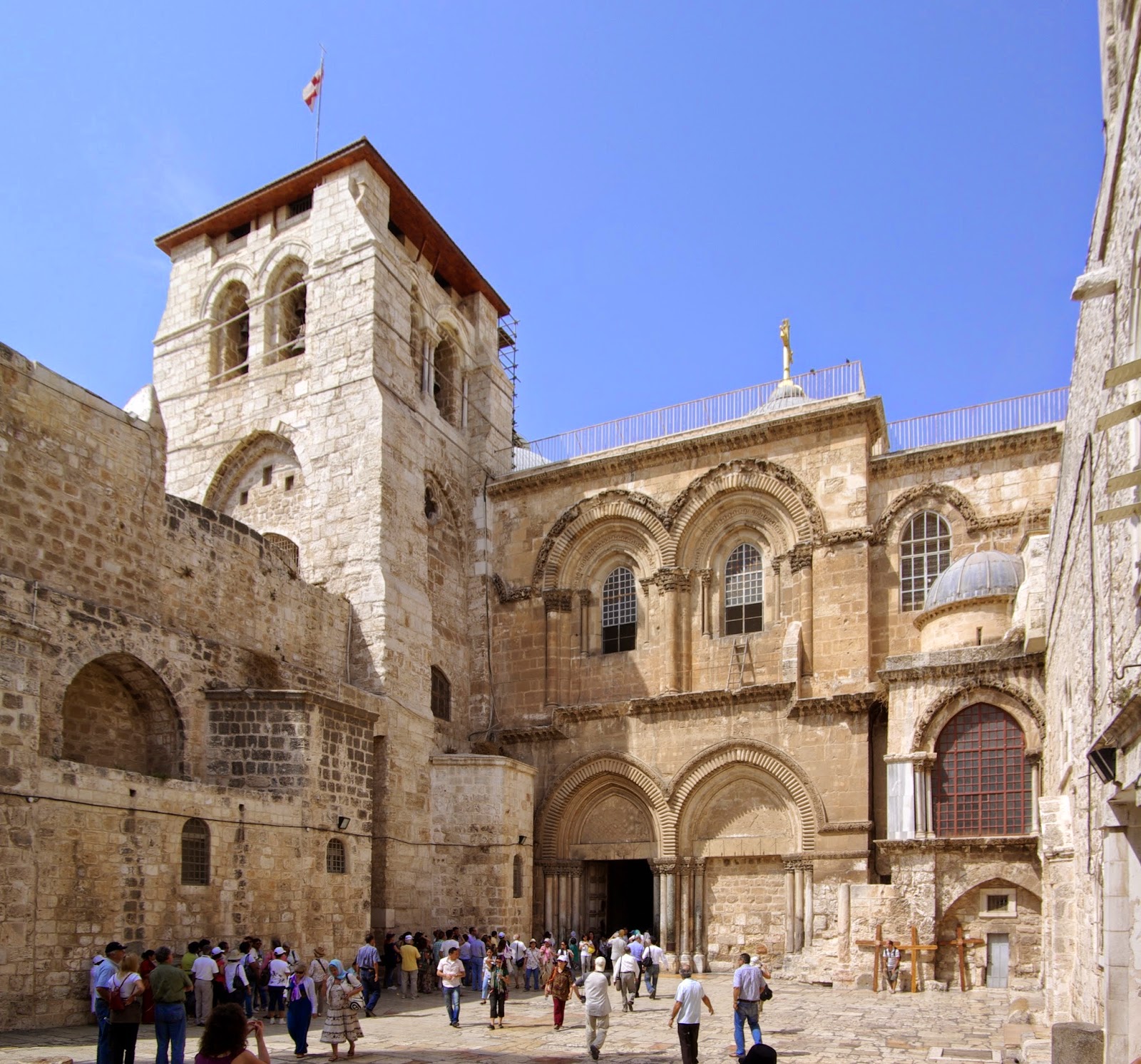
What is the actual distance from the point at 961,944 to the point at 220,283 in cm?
1922

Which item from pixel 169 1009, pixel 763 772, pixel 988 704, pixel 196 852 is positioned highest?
pixel 988 704

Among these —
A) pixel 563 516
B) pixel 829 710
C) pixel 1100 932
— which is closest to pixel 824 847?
pixel 829 710

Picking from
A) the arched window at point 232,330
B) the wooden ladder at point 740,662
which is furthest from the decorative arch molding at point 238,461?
the wooden ladder at point 740,662

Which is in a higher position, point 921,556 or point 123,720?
point 921,556

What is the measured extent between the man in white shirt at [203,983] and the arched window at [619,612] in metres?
11.5

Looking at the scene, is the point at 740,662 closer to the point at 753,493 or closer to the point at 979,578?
the point at 753,493

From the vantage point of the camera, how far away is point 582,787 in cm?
2250

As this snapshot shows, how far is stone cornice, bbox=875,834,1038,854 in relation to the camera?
1709 cm

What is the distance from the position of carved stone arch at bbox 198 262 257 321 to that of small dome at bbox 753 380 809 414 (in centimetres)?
1112

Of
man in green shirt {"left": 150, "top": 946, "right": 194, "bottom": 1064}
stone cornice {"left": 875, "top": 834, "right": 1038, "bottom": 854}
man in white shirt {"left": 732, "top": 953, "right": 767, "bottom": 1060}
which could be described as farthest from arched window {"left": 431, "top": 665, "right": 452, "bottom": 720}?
man in green shirt {"left": 150, "top": 946, "right": 194, "bottom": 1064}

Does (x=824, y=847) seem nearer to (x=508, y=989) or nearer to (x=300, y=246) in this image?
(x=508, y=989)

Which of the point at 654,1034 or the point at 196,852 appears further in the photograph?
the point at 196,852

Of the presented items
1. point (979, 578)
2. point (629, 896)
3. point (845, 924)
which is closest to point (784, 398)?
point (979, 578)

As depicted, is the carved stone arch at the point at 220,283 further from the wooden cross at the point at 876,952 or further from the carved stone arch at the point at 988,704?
the wooden cross at the point at 876,952
